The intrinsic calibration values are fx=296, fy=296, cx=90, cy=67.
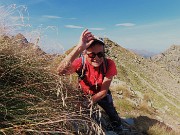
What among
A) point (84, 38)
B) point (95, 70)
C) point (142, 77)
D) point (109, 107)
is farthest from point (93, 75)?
point (142, 77)

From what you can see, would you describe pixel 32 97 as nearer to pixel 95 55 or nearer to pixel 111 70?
pixel 95 55

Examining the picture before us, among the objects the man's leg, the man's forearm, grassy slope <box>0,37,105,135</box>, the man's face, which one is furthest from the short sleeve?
the man's leg

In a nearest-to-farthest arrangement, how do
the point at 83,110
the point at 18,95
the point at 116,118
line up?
the point at 18,95
the point at 83,110
the point at 116,118

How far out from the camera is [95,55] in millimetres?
6797

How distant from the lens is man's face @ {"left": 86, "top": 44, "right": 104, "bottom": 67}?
22.1 feet

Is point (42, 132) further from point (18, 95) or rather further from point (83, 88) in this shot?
point (83, 88)

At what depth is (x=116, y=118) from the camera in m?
8.82

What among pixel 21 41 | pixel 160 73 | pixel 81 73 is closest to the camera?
pixel 21 41

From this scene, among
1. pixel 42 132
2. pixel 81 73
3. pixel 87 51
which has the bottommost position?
pixel 42 132

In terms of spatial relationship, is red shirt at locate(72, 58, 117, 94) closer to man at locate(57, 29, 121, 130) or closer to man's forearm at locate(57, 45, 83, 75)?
man at locate(57, 29, 121, 130)

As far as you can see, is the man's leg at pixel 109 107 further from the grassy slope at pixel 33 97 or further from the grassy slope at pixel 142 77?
the grassy slope at pixel 142 77

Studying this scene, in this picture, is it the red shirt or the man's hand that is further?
the red shirt

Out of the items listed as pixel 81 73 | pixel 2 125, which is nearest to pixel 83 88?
pixel 81 73

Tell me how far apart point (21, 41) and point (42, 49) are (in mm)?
390
